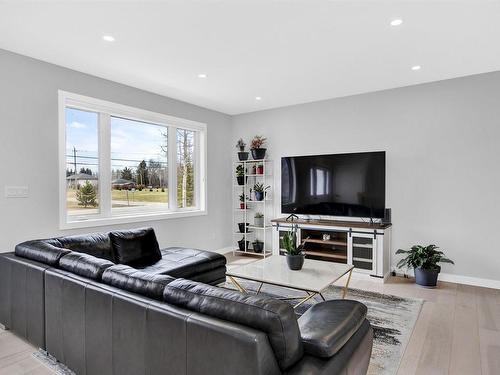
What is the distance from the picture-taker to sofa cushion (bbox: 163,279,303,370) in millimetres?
1229

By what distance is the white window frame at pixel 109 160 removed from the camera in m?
3.65

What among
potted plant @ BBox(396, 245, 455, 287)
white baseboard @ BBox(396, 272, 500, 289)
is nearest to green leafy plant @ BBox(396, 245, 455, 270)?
potted plant @ BBox(396, 245, 455, 287)

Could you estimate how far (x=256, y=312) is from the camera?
128 centimetres

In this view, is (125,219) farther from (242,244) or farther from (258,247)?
(258,247)

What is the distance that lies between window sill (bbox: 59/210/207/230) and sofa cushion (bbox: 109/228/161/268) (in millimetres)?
730

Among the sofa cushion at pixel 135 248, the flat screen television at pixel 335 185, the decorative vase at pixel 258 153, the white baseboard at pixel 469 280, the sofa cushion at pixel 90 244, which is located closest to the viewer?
the sofa cushion at pixel 90 244

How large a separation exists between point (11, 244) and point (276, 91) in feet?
12.4

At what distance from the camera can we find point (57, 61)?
11.4 feet

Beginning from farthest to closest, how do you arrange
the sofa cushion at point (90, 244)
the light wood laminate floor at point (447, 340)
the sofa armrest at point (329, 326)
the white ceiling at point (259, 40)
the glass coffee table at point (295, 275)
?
the sofa cushion at point (90, 244) → the glass coffee table at point (295, 275) → the white ceiling at point (259, 40) → the light wood laminate floor at point (447, 340) → the sofa armrest at point (329, 326)

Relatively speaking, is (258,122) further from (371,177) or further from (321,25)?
(321,25)

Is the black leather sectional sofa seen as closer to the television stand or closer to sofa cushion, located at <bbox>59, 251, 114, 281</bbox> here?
sofa cushion, located at <bbox>59, 251, 114, 281</bbox>

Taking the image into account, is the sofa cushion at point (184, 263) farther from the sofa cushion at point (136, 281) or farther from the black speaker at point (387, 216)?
the black speaker at point (387, 216)

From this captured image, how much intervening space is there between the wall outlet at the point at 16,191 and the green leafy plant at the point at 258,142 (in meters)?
3.46

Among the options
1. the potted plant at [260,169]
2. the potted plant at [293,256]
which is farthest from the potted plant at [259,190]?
the potted plant at [293,256]
